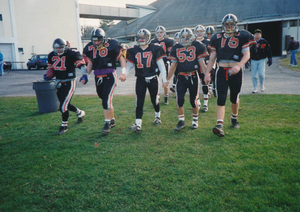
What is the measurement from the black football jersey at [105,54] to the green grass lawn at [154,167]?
Result: 162cm

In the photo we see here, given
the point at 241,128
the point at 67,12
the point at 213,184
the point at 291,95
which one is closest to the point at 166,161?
the point at 213,184

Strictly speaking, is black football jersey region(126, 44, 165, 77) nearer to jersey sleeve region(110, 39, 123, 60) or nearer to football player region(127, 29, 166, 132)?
football player region(127, 29, 166, 132)

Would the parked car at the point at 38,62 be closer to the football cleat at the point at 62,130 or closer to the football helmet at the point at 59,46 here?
the football helmet at the point at 59,46

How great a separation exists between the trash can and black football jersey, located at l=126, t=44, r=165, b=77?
349cm

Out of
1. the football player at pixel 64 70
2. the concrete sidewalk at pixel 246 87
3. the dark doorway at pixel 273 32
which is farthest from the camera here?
the dark doorway at pixel 273 32

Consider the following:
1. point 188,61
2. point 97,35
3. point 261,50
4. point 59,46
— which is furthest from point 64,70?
point 261,50

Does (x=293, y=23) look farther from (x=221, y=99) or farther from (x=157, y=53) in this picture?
(x=157, y=53)

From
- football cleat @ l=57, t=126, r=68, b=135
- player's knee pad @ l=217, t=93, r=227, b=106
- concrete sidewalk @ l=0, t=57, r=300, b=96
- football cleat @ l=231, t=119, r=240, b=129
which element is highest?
player's knee pad @ l=217, t=93, r=227, b=106

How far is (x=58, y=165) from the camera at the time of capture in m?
4.08

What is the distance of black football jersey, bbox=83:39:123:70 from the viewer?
18.6 feet

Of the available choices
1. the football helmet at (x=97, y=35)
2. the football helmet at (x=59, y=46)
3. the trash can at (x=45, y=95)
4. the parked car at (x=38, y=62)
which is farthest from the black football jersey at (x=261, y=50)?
the parked car at (x=38, y=62)

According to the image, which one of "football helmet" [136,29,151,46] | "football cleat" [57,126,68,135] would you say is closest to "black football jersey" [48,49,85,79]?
"football cleat" [57,126,68,135]

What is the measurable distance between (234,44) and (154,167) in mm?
3115

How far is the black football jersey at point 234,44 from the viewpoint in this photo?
16.5 ft
